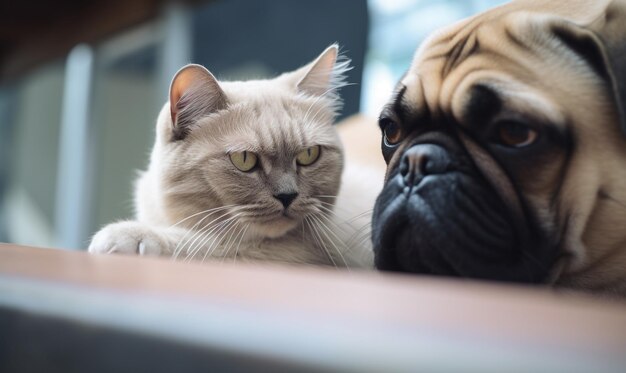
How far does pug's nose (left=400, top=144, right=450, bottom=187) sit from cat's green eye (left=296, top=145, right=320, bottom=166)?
0.30 m

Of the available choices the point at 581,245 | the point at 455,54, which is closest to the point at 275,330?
the point at 581,245

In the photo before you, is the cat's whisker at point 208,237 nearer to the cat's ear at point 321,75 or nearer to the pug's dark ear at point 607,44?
the cat's ear at point 321,75

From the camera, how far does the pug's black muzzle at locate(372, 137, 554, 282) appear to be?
83 centimetres

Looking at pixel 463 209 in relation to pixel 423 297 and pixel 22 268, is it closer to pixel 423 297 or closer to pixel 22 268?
pixel 423 297

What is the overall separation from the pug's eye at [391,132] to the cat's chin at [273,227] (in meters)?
0.22

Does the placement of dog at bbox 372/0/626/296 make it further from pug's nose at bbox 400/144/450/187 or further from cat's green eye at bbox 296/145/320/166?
cat's green eye at bbox 296/145/320/166

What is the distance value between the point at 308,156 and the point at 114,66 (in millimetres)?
2764

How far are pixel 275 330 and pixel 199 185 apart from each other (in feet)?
2.33

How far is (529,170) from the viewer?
0.85 meters

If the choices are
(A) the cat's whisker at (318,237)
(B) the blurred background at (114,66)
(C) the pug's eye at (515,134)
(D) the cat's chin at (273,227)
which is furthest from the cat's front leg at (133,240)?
(B) the blurred background at (114,66)

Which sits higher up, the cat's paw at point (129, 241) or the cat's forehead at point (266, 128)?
the cat's forehead at point (266, 128)

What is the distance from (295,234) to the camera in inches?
45.8

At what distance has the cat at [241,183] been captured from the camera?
1.09 meters

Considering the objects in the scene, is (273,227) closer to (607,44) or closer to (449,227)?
(449,227)
